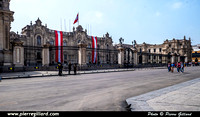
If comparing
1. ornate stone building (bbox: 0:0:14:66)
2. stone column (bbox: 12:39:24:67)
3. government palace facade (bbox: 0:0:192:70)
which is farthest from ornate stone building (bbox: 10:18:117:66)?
stone column (bbox: 12:39:24:67)

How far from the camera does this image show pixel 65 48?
39719mm

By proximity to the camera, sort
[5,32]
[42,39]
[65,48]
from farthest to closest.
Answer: [65,48], [42,39], [5,32]

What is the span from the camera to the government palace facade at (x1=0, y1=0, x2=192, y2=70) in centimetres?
1853

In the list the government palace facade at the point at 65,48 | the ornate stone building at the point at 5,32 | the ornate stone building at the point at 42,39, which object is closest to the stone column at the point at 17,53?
the government palace facade at the point at 65,48

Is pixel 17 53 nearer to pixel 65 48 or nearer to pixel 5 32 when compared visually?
pixel 5 32

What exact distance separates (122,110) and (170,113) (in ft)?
4.32

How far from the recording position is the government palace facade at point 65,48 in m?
18.5

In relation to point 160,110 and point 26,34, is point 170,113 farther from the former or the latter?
point 26,34

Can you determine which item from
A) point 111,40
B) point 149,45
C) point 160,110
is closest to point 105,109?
point 160,110

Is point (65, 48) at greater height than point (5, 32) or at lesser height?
lesser

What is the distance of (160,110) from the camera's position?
150 inches

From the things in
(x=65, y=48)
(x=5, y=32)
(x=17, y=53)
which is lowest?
(x=17, y=53)

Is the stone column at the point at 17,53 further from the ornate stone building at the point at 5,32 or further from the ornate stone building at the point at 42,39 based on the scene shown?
the ornate stone building at the point at 42,39

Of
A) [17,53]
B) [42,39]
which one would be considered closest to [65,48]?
[42,39]
